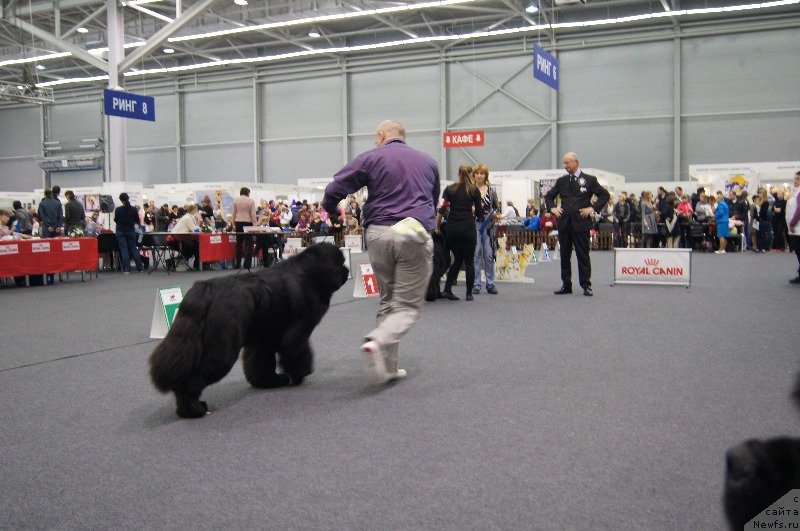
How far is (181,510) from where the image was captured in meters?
2.21

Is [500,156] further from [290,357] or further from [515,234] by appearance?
[290,357]

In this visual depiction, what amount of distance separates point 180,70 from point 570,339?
25.0 m

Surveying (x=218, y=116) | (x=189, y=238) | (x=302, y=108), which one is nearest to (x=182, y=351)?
(x=189, y=238)

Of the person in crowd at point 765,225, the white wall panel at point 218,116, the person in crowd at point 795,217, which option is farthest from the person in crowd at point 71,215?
the person in crowd at point 765,225

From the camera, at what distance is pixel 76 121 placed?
30312 millimetres

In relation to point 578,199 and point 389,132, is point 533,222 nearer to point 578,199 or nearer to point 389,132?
point 578,199

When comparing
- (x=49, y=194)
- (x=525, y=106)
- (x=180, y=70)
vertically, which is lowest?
(x=49, y=194)

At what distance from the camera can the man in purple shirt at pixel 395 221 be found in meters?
3.88

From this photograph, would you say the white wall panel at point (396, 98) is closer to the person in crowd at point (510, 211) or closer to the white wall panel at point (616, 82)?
the white wall panel at point (616, 82)

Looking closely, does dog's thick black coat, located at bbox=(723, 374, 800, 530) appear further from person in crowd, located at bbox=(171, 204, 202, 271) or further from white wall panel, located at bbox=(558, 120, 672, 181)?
white wall panel, located at bbox=(558, 120, 672, 181)

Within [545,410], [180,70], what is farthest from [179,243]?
[180,70]

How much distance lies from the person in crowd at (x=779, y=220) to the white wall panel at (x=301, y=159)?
48.7 feet

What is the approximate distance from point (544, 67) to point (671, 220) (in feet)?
21.7

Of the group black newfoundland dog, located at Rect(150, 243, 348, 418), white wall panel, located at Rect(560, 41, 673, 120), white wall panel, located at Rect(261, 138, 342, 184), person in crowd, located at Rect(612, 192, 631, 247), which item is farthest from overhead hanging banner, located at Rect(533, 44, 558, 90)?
white wall panel, located at Rect(261, 138, 342, 184)
